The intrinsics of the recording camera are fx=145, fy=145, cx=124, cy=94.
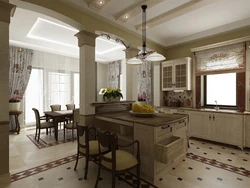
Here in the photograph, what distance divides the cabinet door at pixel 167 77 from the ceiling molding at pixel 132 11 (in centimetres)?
230

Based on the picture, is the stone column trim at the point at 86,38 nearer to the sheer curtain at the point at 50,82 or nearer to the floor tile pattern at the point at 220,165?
the floor tile pattern at the point at 220,165

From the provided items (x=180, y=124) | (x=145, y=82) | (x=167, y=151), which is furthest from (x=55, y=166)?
(x=145, y=82)

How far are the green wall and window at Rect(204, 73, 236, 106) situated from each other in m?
1.00

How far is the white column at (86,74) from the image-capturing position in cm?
296

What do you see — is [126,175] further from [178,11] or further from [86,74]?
[178,11]

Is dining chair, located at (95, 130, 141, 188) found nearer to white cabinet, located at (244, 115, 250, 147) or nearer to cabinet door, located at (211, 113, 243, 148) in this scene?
cabinet door, located at (211, 113, 243, 148)

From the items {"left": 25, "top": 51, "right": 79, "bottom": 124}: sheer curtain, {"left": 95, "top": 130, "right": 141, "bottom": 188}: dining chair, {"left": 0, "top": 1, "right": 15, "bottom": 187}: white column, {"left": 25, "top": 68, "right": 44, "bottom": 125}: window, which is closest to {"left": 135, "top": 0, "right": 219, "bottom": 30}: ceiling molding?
{"left": 0, "top": 1, "right": 15, "bottom": 187}: white column

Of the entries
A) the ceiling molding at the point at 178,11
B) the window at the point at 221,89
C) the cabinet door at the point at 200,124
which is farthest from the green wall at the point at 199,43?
the cabinet door at the point at 200,124

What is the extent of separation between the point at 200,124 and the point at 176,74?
172 cm

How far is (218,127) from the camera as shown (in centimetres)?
374

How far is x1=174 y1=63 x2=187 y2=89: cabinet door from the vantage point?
4.60 metres

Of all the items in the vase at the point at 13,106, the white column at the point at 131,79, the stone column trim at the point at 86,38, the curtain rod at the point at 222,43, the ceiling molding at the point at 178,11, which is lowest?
the vase at the point at 13,106

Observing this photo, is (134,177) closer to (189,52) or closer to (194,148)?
(194,148)

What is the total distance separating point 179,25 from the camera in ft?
12.8
